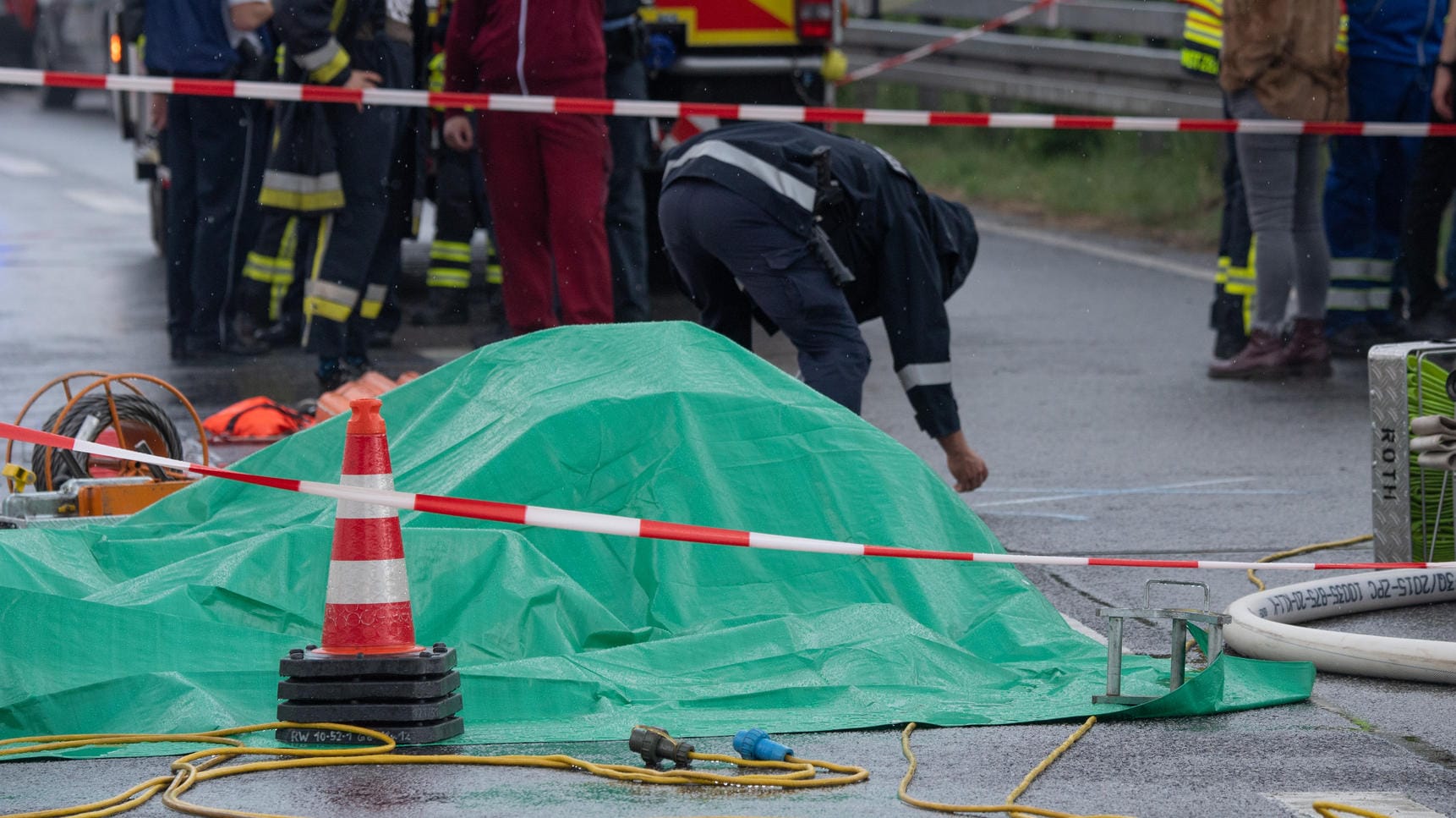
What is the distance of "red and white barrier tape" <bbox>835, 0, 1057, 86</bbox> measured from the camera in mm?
16875

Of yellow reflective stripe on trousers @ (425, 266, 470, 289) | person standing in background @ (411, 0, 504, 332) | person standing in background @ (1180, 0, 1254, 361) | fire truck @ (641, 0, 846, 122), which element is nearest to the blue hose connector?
person standing in background @ (1180, 0, 1254, 361)

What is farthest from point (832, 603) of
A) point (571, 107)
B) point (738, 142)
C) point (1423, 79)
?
point (1423, 79)

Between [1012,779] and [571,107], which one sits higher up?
[571,107]

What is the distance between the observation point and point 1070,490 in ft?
22.1

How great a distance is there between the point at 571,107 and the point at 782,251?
2926mm

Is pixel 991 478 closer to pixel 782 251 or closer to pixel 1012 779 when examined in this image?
pixel 782 251

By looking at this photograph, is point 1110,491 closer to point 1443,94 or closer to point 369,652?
point 369,652

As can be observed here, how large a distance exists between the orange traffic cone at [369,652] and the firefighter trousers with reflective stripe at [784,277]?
1775 millimetres

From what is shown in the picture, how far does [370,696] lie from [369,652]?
82 millimetres

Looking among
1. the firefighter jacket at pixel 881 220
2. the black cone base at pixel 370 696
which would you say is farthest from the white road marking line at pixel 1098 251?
the black cone base at pixel 370 696

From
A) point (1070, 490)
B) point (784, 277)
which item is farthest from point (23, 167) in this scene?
point (784, 277)

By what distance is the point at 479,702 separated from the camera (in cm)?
406

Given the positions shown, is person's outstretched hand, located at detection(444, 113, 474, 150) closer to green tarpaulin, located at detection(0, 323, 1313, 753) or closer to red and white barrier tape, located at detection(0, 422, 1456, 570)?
green tarpaulin, located at detection(0, 323, 1313, 753)

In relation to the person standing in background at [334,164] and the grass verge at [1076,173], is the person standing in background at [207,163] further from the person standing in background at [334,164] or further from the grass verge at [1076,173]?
the grass verge at [1076,173]
